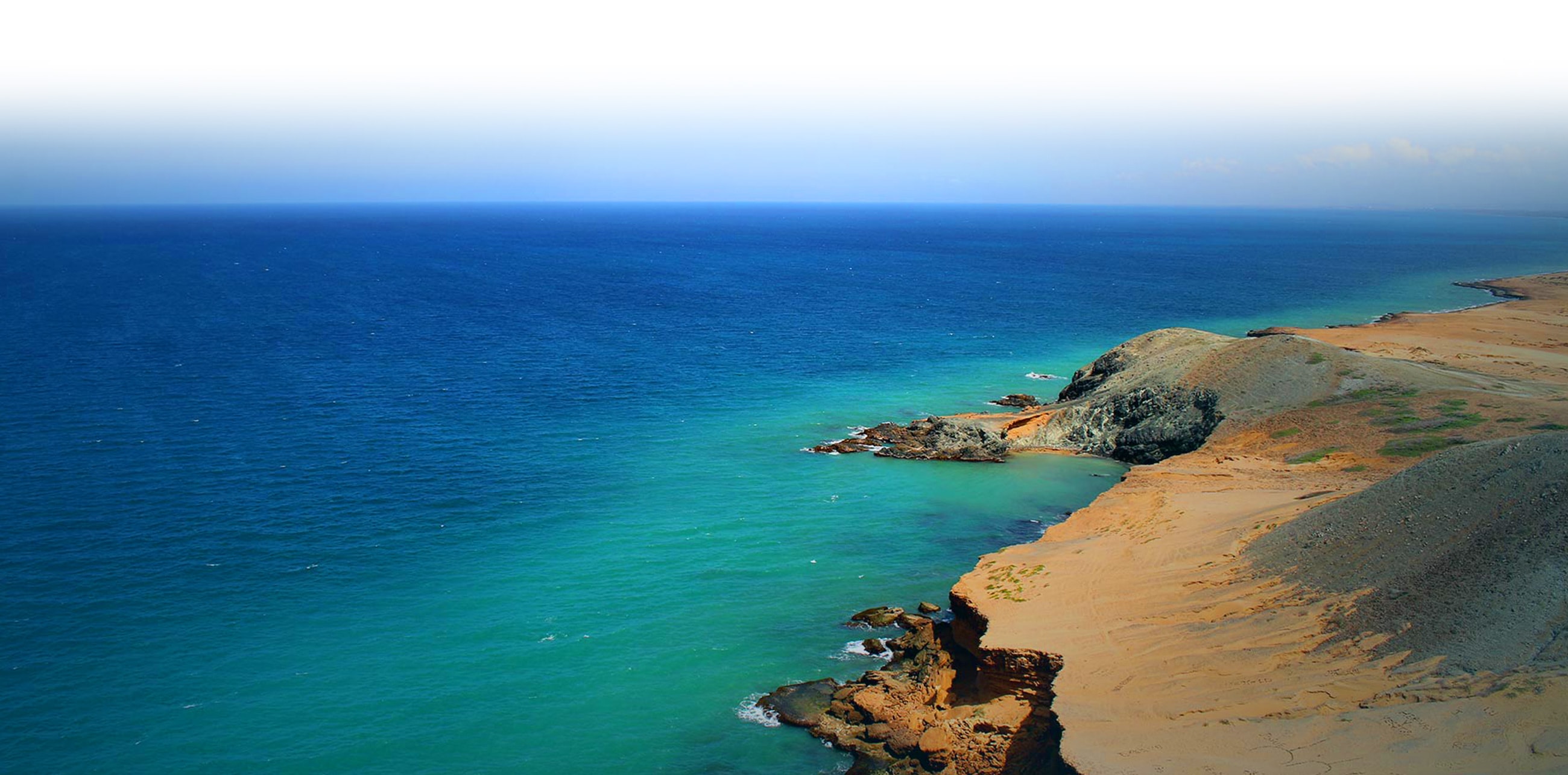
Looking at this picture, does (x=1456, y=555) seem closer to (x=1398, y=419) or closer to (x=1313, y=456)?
(x=1313, y=456)

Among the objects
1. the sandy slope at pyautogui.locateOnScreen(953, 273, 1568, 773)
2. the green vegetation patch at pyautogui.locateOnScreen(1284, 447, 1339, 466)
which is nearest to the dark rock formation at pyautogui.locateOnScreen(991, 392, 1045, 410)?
the sandy slope at pyautogui.locateOnScreen(953, 273, 1568, 773)

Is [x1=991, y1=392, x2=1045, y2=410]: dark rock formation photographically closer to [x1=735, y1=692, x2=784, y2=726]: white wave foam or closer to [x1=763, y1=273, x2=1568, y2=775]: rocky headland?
[x1=763, y1=273, x2=1568, y2=775]: rocky headland

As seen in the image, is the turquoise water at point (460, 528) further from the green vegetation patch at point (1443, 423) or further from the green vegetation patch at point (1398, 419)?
the green vegetation patch at point (1443, 423)

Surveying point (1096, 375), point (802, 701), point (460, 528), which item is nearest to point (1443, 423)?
point (1096, 375)

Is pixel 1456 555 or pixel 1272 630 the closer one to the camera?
pixel 1456 555

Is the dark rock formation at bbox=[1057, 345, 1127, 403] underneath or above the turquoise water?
above

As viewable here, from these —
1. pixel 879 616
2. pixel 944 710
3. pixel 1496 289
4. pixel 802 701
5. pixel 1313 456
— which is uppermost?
pixel 1496 289
